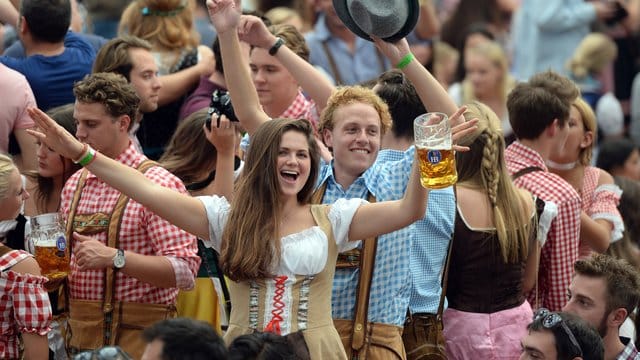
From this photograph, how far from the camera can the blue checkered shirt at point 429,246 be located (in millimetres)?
6102

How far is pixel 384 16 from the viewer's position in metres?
5.83

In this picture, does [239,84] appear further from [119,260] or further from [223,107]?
[119,260]

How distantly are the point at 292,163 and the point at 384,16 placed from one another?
839 millimetres

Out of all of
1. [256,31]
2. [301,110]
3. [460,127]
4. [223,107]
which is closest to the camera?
[460,127]

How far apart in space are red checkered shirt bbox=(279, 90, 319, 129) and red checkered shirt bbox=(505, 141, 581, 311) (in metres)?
1.14

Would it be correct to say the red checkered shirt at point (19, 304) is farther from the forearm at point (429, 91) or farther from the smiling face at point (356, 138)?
the forearm at point (429, 91)


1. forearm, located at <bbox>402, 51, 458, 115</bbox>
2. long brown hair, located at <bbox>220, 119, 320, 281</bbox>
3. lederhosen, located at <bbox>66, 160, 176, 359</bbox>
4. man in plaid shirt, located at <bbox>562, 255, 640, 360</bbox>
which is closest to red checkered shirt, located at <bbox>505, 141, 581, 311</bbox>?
man in plaid shirt, located at <bbox>562, 255, 640, 360</bbox>

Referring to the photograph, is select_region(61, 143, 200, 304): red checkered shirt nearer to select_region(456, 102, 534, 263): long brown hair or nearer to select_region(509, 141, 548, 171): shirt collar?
select_region(456, 102, 534, 263): long brown hair

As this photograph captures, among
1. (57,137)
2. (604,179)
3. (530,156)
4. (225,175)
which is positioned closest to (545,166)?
(530,156)

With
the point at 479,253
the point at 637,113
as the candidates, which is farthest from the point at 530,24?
the point at 479,253

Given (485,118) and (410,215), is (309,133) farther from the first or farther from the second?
(485,118)

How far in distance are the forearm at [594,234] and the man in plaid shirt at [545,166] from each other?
0.62ft

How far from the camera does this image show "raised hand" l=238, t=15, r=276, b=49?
652 centimetres

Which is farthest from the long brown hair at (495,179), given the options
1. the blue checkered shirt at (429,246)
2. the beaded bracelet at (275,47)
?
the beaded bracelet at (275,47)
